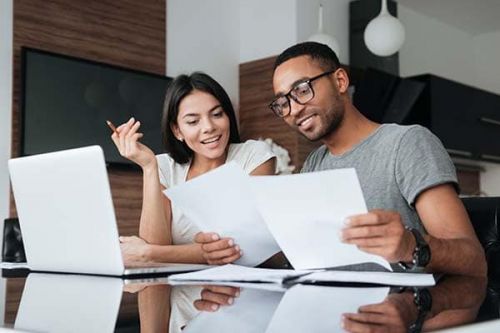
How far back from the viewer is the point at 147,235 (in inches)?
67.5

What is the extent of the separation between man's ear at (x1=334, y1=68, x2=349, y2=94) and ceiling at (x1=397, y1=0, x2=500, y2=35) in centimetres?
381

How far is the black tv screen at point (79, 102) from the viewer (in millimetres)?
3262

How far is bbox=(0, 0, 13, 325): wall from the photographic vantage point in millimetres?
3199

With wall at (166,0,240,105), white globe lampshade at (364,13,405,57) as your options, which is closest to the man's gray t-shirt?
white globe lampshade at (364,13,405,57)

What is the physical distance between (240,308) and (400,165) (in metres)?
0.70

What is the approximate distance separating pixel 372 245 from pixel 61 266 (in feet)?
2.27

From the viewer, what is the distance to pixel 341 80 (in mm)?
1552

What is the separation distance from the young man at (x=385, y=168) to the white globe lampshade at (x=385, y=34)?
1.92 meters

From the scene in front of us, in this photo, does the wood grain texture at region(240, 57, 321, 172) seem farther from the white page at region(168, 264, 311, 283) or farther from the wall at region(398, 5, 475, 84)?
the white page at region(168, 264, 311, 283)

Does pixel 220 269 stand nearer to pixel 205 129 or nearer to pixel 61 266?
pixel 61 266

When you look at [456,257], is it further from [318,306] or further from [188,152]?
[188,152]

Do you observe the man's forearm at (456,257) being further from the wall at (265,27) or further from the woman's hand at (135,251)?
the wall at (265,27)

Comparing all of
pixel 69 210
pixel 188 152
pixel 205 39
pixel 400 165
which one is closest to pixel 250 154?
pixel 188 152

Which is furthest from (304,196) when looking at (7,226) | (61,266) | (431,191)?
(7,226)
